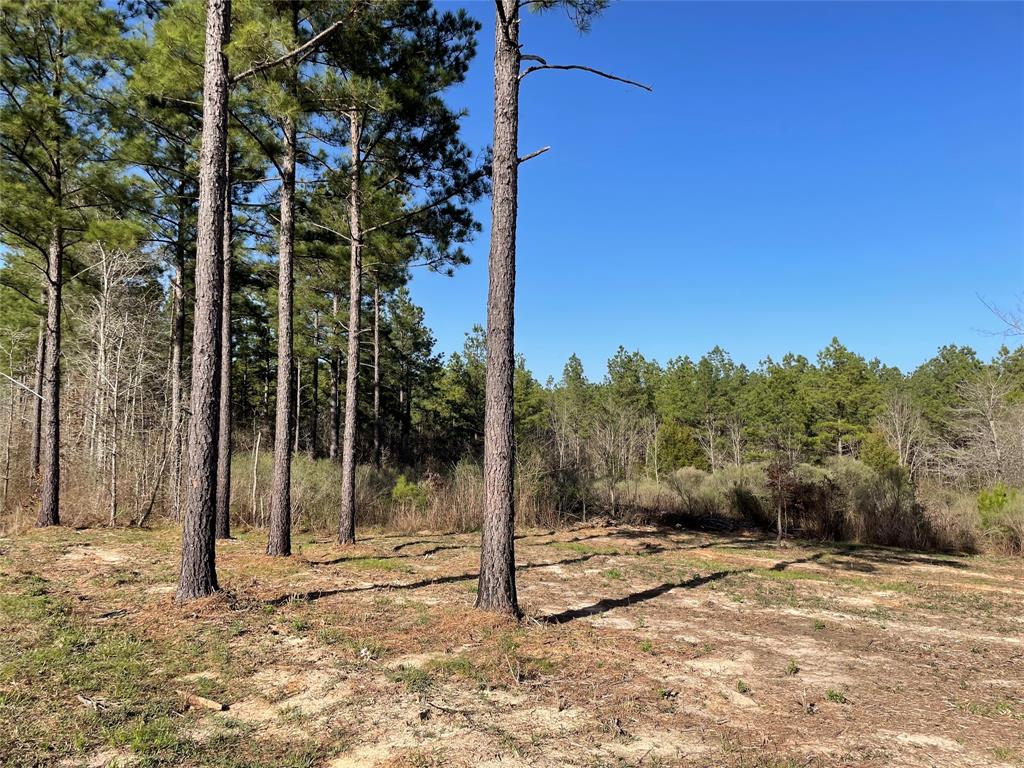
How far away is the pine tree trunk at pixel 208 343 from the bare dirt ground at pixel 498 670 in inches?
18.1

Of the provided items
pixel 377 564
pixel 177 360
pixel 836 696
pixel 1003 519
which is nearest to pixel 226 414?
pixel 177 360

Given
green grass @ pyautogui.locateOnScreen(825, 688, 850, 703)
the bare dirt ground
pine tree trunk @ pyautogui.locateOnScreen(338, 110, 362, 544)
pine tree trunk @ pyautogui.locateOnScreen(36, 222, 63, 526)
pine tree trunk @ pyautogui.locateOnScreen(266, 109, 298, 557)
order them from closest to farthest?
the bare dirt ground < green grass @ pyautogui.locateOnScreen(825, 688, 850, 703) < pine tree trunk @ pyautogui.locateOnScreen(266, 109, 298, 557) < pine tree trunk @ pyautogui.locateOnScreen(338, 110, 362, 544) < pine tree trunk @ pyautogui.locateOnScreen(36, 222, 63, 526)

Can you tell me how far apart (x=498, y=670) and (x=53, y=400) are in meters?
10.9

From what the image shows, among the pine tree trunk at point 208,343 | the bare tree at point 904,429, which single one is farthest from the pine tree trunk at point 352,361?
the bare tree at point 904,429

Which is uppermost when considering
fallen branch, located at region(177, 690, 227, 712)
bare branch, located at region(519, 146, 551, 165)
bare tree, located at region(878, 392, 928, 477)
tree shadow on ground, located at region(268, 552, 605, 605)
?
bare branch, located at region(519, 146, 551, 165)

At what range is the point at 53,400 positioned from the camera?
412 inches

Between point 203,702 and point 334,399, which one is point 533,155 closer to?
point 203,702

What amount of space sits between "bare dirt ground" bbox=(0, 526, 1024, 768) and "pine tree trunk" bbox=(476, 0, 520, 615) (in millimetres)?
456

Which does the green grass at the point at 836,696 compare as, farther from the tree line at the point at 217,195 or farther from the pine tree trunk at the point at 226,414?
the pine tree trunk at the point at 226,414

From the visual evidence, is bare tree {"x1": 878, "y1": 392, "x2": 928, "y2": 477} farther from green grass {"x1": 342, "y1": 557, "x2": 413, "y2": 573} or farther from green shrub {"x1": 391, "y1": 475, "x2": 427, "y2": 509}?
green grass {"x1": 342, "y1": 557, "x2": 413, "y2": 573}

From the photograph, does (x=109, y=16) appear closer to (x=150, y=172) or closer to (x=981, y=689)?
(x=150, y=172)

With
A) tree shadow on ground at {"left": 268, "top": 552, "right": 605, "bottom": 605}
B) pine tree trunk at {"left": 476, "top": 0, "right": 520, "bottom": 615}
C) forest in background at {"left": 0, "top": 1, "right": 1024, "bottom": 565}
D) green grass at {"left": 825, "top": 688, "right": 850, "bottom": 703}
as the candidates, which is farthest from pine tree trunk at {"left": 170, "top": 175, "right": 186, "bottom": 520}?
green grass at {"left": 825, "top": 688, "right": 850, "bottom": 703}

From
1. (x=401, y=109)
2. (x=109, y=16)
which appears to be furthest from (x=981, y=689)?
(x=109, y=16)

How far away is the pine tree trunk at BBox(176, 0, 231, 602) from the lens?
5.43 metres
